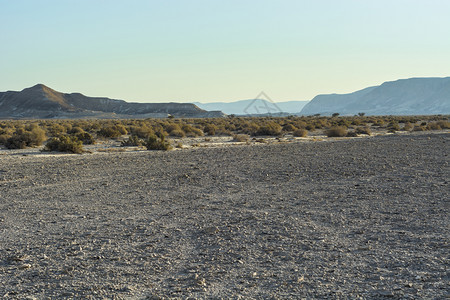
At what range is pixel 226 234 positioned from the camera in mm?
7902

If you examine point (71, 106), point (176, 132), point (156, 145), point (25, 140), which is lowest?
point (156, 145)

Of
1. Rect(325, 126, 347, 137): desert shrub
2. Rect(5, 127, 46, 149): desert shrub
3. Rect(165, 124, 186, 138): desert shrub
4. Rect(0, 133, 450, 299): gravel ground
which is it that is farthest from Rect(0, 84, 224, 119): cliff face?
Rect(0, 133, 450, 299): gravel ground

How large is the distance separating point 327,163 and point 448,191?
623 centimetres

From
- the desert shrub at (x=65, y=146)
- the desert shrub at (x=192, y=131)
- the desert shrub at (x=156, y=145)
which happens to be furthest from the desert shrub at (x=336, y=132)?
the desert shrub at (x=65, y=146)

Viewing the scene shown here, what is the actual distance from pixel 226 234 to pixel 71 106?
164 meters

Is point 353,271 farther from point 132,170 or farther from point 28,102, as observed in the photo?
point 28,102

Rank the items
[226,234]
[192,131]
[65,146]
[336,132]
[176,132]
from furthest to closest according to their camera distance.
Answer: [192,131] → [336,132] → [176,132] → [65,146] → [226,234]

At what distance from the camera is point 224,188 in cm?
1272

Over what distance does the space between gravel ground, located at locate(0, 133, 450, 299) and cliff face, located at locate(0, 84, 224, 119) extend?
132982 mm

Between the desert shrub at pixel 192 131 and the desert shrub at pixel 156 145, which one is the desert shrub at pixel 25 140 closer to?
the desert shrub at pixel 156 145

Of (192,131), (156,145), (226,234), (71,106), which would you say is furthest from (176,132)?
(71,106)

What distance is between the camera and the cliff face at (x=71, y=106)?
15000 centimetres

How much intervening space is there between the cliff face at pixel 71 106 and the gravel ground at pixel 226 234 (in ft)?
436

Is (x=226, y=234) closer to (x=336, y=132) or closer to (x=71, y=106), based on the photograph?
(x=336, y=132)
